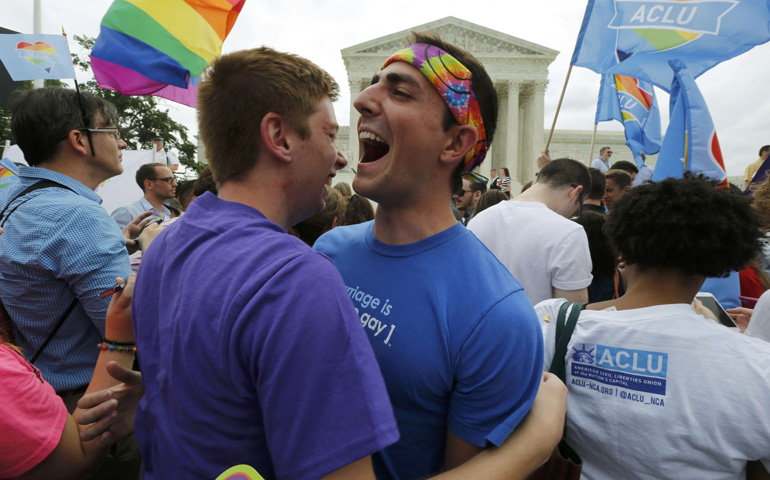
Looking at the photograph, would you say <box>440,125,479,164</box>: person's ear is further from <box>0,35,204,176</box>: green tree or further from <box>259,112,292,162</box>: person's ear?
<box>0,35,204,176</box>: green tree

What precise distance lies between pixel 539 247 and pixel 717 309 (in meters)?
1.27

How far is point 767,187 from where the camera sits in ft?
11.1

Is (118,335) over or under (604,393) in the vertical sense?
over

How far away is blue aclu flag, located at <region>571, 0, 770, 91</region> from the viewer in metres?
3.98

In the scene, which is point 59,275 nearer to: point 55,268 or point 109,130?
point 55,268

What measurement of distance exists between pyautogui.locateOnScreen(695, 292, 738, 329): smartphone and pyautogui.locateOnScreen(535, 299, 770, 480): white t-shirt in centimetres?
39

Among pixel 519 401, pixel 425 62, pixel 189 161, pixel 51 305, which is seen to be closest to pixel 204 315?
pixel 519 401

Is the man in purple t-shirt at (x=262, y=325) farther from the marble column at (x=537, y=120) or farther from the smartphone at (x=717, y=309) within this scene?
the marble column at (x=537, y=120)

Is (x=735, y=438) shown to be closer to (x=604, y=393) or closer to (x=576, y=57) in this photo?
(x=604, y=393)

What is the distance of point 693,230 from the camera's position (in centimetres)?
192

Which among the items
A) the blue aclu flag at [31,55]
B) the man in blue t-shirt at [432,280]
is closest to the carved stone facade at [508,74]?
the blue aclu flag at [31,55]

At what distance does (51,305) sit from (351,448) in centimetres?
206

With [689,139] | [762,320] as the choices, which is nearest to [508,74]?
[689,139]

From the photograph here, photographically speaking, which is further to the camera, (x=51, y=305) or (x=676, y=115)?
(x=676, y=115)
